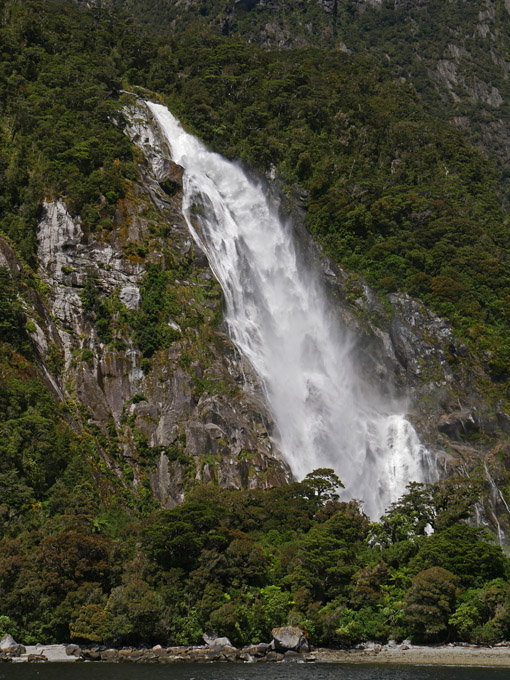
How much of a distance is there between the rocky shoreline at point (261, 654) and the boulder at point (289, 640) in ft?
0.18

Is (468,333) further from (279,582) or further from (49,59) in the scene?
(49,59)

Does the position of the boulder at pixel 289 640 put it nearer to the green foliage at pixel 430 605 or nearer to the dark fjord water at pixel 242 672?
the dark fjord water at pixel 242 672

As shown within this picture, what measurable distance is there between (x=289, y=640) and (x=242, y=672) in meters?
5.40

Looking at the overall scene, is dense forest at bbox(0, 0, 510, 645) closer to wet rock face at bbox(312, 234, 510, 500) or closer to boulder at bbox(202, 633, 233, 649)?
boulder at bbox(202, 633, 233, 649)

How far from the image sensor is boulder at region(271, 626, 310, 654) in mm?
31797

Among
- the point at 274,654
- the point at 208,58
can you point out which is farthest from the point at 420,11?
the point at 274,654

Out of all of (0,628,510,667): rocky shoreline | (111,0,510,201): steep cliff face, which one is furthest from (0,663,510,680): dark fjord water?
(111,0,510,201): steep cliff face

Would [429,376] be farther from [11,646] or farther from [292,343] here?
[11,646]

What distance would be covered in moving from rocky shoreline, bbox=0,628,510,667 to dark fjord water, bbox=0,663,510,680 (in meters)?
1.26

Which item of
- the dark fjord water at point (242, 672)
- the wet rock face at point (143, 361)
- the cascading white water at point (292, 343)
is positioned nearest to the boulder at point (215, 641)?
the dark fjord water at point (242, 672)

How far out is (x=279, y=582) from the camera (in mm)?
36031

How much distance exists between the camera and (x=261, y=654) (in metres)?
31.2

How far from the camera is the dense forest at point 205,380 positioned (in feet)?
108

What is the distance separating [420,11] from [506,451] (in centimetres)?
14444
